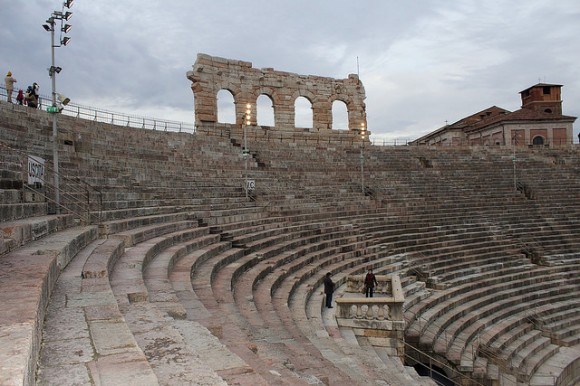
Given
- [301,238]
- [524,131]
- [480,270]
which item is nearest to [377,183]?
[480,270]

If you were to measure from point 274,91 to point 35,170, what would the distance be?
20.9m

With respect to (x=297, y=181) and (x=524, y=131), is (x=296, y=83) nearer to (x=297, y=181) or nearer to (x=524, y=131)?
(x=297, y=181)

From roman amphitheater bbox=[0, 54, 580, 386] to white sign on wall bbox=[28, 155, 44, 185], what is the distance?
0.05 m

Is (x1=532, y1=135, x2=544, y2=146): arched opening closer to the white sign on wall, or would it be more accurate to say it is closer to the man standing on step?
the man standing on step

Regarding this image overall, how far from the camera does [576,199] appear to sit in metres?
25.1

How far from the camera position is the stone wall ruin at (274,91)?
1043 inches

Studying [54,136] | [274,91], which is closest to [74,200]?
[54,136]

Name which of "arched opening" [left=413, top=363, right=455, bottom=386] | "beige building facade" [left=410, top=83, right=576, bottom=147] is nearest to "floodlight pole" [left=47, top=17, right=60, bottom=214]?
"arched opening" [left=413, top=363, right=455, bottom=386]

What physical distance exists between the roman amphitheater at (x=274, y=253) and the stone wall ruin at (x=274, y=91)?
10 cm

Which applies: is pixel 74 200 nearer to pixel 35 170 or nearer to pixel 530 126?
pixel 35 170

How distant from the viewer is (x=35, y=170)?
351 inches

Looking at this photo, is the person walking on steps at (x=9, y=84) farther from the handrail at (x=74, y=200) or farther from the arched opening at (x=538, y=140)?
the arched opening at (x=538, y=140)

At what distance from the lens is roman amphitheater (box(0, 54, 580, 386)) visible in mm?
4301

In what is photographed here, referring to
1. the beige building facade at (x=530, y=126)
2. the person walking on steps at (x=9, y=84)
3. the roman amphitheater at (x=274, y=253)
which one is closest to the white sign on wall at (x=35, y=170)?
the roman amphitheater at (x=274, y=253)
